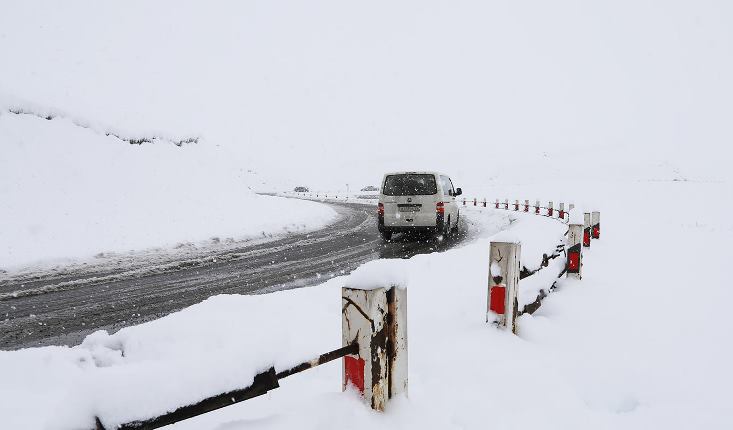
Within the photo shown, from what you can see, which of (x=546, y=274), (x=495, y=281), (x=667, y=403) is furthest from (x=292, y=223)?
(x=667, y=403)

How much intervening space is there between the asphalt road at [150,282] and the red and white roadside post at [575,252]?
3.82m

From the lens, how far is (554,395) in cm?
333

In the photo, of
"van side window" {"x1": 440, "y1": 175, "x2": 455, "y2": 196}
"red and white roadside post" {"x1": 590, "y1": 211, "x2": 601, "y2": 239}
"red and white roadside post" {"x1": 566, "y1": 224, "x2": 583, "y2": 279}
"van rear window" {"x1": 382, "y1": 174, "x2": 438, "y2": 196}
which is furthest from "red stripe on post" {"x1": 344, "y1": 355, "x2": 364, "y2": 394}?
"red and white roadside post" {"x1": 590, "y1": 211, "x2": 601, "y2": 239}

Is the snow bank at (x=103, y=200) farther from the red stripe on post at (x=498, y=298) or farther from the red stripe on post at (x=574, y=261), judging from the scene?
the red stripe on post at (x=574, y=261)

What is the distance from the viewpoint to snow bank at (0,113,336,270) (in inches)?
422

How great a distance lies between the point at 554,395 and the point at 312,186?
3475 inches

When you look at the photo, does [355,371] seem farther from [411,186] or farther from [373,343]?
[411,186]

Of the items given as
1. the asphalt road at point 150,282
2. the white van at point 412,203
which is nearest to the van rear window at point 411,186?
the white van at point 412,203

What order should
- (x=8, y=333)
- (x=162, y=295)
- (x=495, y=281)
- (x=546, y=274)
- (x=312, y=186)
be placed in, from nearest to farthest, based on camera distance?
(x=495, y=281), (x=8, y=333), (x=546, y=274), (x=162, y=295), (x=312, y=186)

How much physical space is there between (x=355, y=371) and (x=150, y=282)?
234 inches

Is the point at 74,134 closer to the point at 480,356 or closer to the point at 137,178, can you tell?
the point at 137,178

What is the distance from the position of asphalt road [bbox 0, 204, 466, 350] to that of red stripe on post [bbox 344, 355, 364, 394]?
3513mm

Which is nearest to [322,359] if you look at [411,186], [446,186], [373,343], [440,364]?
[373,343]

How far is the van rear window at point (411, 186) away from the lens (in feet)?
A: 41.1
